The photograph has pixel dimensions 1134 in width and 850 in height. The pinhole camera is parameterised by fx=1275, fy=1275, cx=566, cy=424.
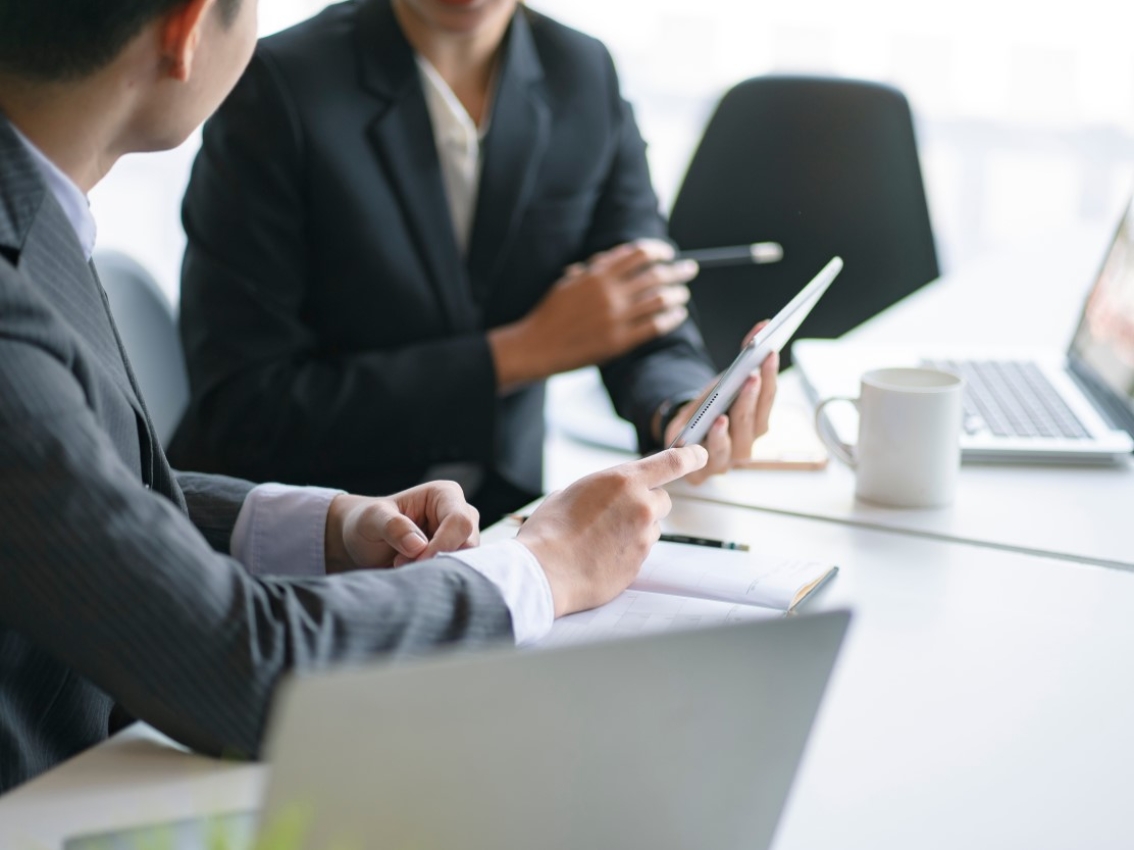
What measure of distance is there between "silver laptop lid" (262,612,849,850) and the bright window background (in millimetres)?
3005

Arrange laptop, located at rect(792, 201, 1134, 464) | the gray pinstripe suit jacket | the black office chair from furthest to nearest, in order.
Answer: the black office chair, laptop, located at rect(792, 201, 1134, 464), the gray pinstripe suit jacket

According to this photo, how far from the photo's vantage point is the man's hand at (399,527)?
932mm

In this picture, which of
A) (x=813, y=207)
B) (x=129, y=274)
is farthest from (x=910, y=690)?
(x=813, y=207)

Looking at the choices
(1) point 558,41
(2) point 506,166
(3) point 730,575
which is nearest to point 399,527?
(3) point 730,575

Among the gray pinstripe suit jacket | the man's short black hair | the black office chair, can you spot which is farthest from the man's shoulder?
the black office chair

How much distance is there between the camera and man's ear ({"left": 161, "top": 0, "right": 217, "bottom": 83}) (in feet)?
2.67

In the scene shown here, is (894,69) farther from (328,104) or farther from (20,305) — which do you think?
(20,305)

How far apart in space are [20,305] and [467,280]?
1.02m

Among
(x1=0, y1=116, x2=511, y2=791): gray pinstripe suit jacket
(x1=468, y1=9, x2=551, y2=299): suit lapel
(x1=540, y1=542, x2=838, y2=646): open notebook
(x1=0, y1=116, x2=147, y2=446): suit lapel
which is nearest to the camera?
(x1=0, y1=116, x2=511, y2=791): gray pinstripe suit jacket

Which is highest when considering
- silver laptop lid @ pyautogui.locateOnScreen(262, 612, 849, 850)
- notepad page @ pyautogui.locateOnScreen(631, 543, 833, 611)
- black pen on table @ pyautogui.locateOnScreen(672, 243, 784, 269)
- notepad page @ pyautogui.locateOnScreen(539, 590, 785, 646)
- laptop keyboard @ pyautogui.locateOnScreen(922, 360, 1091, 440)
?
silver laptop lid @ pyautogui.locateOnScreen(262, 612, 849, 850)

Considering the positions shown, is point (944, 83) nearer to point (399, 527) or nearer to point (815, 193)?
point (815, 193)

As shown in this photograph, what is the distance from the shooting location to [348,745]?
1.52 feet

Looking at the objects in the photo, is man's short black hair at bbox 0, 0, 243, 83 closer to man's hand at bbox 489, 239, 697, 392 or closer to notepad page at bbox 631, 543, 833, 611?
notepad page at bbox 631, 543, 833, 611

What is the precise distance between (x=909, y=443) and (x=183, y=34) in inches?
27.9
